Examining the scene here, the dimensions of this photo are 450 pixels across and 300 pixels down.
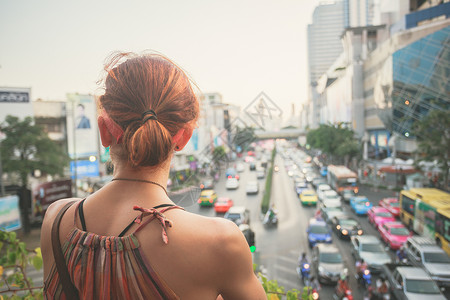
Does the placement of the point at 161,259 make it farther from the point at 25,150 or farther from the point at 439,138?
the point at 439,138

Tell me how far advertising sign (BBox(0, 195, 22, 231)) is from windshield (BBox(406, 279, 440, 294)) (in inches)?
596

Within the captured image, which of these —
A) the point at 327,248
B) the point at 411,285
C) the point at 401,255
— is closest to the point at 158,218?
the point at 411,285

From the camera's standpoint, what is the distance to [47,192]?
16.6 metres

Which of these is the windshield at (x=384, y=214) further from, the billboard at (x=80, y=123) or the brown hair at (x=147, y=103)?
the billboard at (x=80, y=123)

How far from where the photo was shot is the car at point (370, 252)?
441 inches

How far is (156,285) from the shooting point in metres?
0.97

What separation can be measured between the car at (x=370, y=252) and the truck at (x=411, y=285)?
142 centimetres

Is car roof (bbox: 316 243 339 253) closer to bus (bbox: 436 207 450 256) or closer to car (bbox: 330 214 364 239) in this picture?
car (bbox: 330 214 364 239)

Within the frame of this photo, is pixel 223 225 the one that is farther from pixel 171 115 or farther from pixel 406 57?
pixel 406 57

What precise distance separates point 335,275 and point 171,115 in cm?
1074

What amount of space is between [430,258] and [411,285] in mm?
2481

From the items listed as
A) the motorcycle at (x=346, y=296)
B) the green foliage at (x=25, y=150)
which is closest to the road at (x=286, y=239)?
the motorcycle at (x=346, y=296)

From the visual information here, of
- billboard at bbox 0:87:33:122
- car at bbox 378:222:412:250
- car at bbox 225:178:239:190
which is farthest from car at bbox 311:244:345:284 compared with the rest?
car at bbox 225:178:239:190

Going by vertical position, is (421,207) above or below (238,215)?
above
